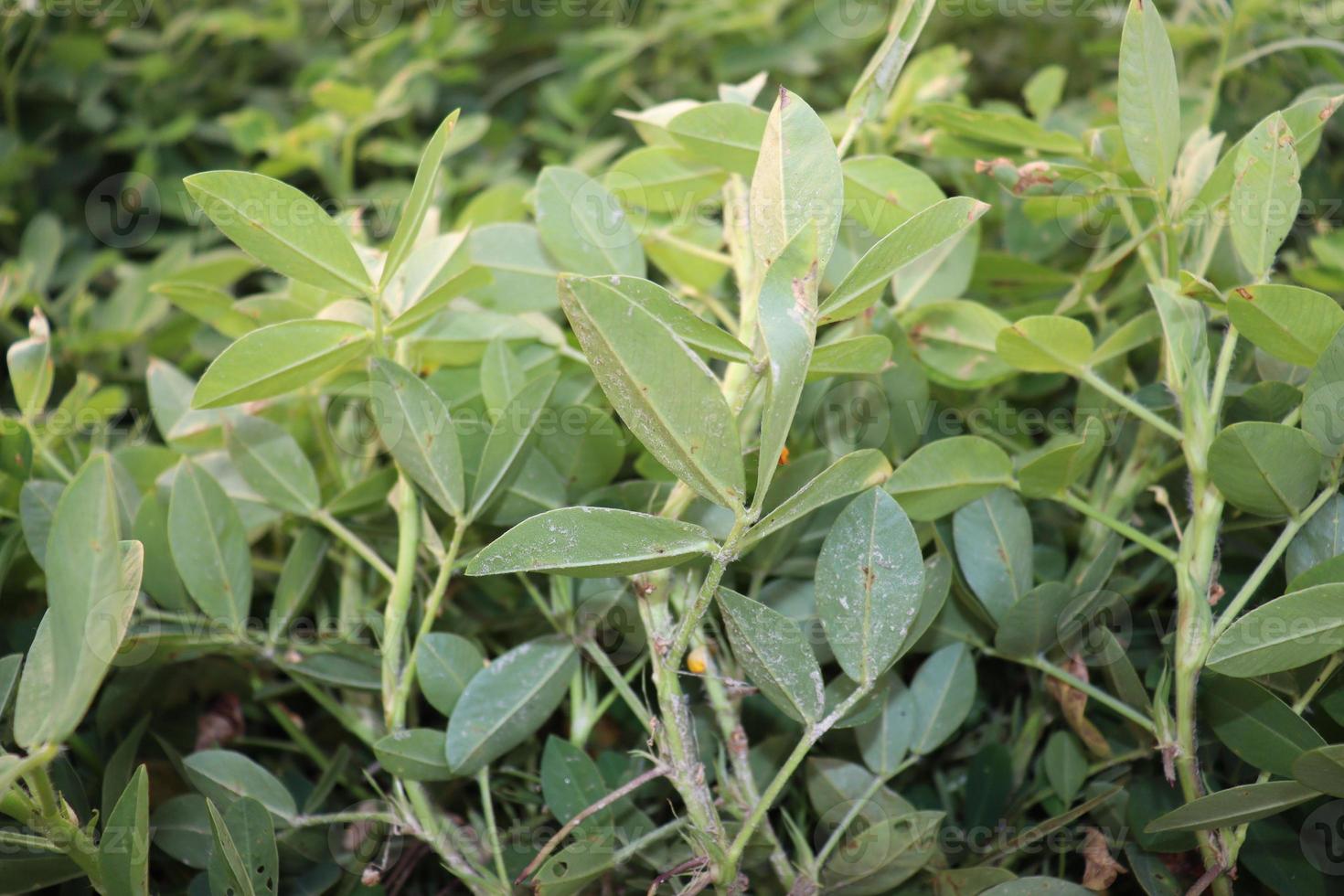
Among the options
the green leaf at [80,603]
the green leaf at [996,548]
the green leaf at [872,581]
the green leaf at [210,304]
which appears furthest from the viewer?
the green leaf at [210,304]

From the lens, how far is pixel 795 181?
0.47 meters

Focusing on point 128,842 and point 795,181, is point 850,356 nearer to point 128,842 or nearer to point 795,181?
point 795,181

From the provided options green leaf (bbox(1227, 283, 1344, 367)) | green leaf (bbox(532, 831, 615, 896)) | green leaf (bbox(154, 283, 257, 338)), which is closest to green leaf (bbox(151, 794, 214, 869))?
green leaf (bbox(532, 831, 615, 896))

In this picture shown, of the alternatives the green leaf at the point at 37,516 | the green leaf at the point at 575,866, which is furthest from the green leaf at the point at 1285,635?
the green leaf at the point at 37,516

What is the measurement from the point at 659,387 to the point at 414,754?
0.27m

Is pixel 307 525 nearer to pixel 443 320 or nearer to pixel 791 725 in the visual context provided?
pixel 443 320

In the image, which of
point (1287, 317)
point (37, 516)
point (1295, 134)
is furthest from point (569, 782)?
point (1295, 134)

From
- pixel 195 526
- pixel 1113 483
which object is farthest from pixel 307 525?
pixel 1113 483

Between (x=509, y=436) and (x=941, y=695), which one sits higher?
(x=509, y=436)

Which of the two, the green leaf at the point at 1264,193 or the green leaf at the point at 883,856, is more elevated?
the green leaf at the point at 1264,193

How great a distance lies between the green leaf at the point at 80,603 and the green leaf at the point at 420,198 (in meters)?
0.20

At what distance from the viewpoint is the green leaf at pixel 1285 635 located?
0.46 metres

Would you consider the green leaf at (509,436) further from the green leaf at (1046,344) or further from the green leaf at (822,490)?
the green leaf at (1046,344)

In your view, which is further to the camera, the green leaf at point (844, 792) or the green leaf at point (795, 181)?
the green leaf at point (844, 792)
